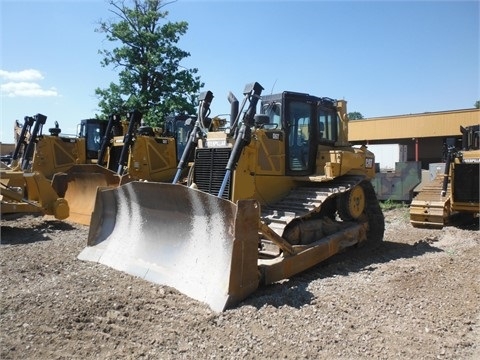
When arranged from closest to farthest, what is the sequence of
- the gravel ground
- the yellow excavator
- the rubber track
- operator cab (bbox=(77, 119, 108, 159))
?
the gravel ground, the yellow excavator, the rubber track, operator cab (bbox=(77, 119, 108, 159))

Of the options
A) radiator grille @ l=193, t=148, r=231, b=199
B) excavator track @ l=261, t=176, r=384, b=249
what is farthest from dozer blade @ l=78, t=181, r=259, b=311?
excavator track @ l=261, t=176, r=384, b=249

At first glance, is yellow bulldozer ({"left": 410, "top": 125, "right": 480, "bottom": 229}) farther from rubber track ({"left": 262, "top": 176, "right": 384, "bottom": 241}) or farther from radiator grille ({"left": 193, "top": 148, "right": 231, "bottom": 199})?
radiator grille ({"left": 193, "top": 148, "right": 231, "bottom": 199})

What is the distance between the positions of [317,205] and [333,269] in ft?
3.10

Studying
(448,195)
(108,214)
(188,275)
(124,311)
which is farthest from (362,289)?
(448,195)

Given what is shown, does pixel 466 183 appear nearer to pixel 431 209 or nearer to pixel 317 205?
pixel 431 209

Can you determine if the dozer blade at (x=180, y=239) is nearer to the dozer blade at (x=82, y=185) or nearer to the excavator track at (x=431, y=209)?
the dozer blade at (x=82, y=185)

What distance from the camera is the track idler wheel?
7344mm

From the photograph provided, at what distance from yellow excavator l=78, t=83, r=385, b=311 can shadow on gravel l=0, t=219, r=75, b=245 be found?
2.27 m

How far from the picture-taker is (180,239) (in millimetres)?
5480

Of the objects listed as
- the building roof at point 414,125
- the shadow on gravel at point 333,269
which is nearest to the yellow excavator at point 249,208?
the shadow on gravel at point 333,269

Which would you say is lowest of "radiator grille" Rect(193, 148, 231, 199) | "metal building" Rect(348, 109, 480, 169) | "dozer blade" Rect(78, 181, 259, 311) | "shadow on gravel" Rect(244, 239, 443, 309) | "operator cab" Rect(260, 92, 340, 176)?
"shadow on gravel" Rect(244, 239, 443, 309)

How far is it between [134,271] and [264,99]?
11.5 ft

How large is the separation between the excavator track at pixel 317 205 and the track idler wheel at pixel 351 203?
0.29 feet

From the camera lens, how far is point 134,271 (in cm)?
563
